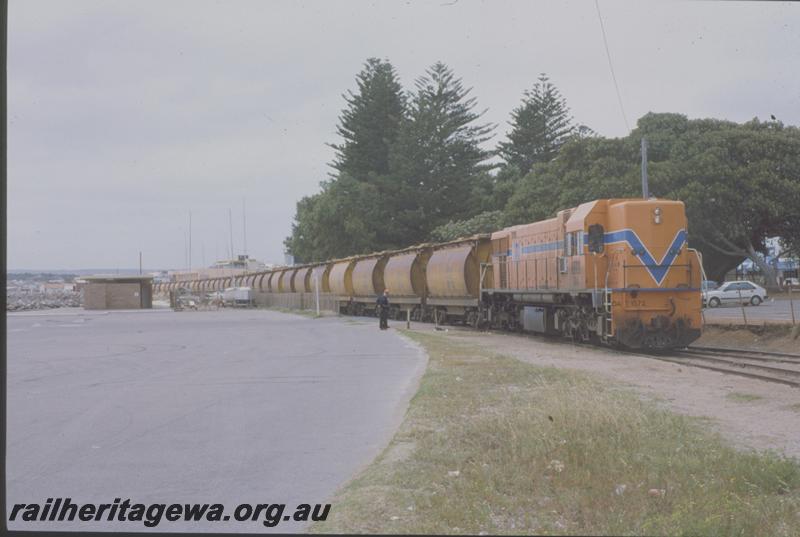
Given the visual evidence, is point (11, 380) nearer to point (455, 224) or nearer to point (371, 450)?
point (371, 450)

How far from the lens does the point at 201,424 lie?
10.5m

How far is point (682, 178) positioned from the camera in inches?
1702

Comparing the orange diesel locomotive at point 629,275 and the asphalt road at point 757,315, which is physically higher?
the orange diesel locomotive at point 629,275

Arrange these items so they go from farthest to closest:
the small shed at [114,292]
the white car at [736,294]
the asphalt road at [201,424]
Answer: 1. the small shed at [114,292]
2. the white car at [736,294]
3. the asphalt road at [201,424]

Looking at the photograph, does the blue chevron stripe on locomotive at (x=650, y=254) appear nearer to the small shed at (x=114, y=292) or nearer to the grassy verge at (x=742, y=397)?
A: the grassy verge at (x=742, y=397)

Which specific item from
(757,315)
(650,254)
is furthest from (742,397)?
(757,315)

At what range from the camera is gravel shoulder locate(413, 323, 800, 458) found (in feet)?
33.2

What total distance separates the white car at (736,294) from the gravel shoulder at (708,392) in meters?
27.4
